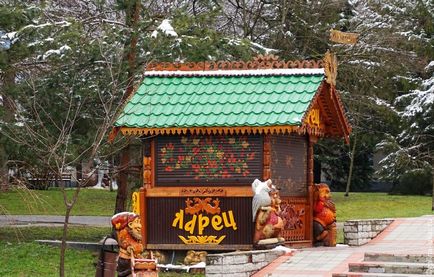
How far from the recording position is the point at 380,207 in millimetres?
31922

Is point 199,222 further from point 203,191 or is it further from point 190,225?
point 203,191

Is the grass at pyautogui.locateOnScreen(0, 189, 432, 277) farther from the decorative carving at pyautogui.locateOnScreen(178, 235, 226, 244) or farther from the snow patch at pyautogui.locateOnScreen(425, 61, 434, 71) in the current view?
the snow patch at pyautogui.locateOnScreen(425, 61, 434, 71)

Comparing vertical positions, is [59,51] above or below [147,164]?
above

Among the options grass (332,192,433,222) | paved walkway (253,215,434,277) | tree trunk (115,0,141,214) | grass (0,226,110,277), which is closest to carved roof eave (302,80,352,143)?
paved walkway (253,215,434,277)

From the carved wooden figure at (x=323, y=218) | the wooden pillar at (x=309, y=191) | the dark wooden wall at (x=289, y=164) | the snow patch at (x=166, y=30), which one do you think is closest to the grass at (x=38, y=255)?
the dark wooden wall at (x=289, y=164)

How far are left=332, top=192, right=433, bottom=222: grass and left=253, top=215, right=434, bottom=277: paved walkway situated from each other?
23.0 ft

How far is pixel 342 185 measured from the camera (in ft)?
152

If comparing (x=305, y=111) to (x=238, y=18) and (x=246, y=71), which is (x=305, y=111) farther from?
(x=238, y=18)

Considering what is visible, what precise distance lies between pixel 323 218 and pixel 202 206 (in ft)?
8.86

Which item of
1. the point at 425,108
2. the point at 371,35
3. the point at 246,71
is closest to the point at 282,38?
the point at 371,35

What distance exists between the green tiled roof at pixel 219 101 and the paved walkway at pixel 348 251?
2438mm

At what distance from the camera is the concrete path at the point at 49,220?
2566 centimetres

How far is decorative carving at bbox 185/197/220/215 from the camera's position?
17055mm

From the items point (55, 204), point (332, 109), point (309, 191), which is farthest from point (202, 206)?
point (55, 204)
